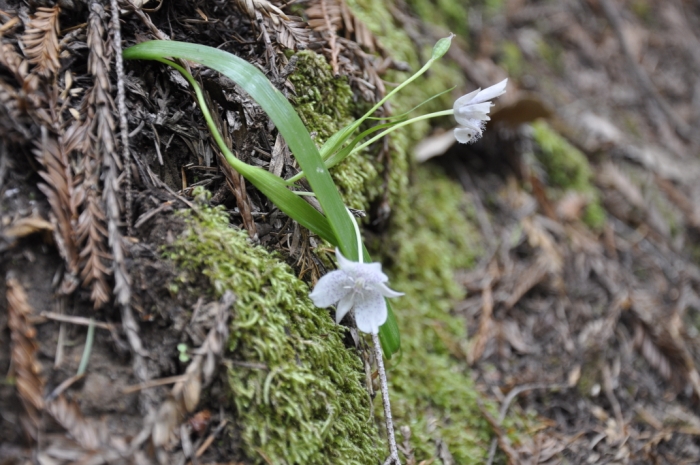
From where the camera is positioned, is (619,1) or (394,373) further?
(619,1)

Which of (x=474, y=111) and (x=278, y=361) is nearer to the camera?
(x=278, y=361)

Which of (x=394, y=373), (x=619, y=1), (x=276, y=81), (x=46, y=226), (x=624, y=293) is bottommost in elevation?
(x=624, y=293)

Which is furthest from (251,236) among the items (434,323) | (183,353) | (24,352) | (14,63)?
(434,323)

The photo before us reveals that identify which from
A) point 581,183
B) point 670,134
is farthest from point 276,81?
point 670,134

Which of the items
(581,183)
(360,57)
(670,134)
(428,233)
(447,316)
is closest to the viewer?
(360,57)

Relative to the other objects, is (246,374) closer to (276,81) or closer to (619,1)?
(276,81)

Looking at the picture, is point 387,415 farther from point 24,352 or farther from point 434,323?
point 24,352
